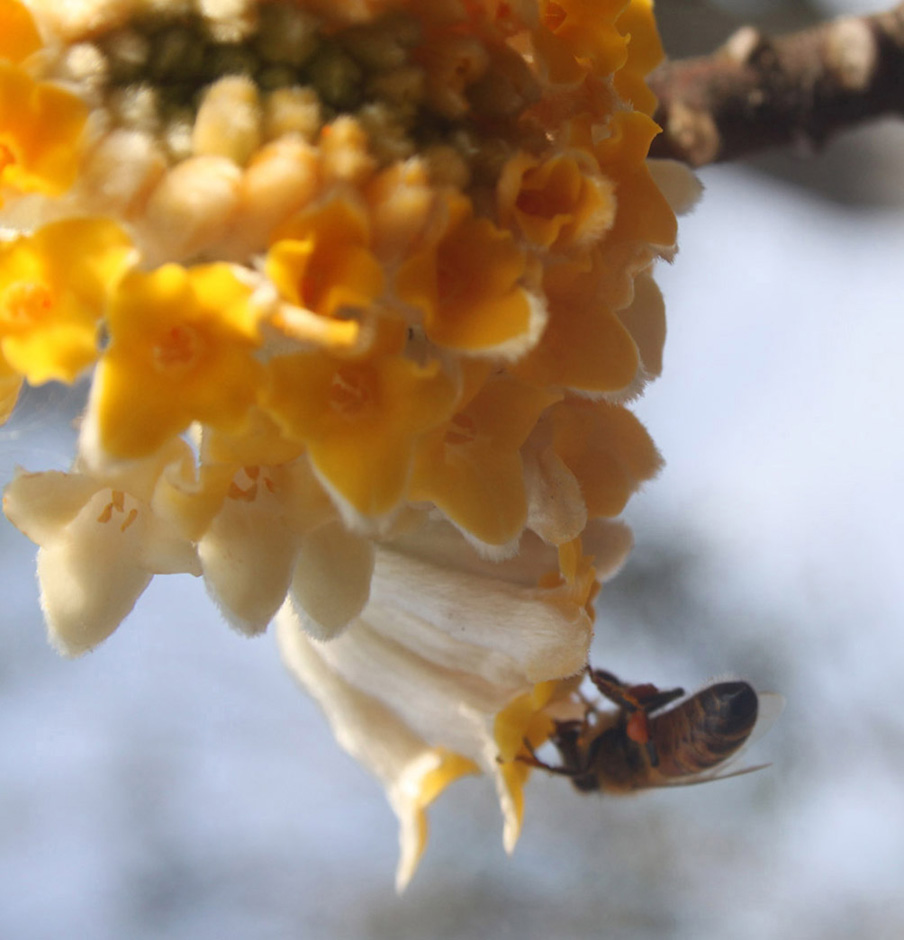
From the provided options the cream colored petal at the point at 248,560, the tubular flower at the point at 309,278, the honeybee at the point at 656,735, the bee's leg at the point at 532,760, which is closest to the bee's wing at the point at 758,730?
the honeybee at the point at 656,735

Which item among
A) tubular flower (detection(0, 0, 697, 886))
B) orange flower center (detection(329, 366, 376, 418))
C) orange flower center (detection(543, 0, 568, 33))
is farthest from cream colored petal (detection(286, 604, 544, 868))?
orange flower center (detection(543, 0, 568, 33))

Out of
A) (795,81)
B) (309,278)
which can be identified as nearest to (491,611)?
(309,278)

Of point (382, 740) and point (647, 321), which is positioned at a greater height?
point (647, 321)

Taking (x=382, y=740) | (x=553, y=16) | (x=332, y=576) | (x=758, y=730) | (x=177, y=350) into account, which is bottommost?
(x=382, y=740)

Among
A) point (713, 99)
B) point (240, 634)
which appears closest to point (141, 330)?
point (240, 634)

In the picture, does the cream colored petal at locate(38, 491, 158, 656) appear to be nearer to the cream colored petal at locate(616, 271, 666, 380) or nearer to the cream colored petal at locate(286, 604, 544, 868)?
the cream colored petal at locate(286, 604, 544, 868)

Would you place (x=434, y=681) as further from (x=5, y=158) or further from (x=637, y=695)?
(x=5, y=158)

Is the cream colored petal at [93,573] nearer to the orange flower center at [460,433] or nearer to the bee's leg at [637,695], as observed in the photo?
the orange flower center at [460,433]
